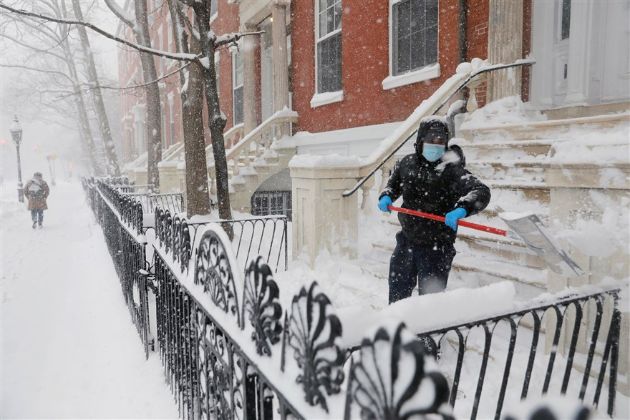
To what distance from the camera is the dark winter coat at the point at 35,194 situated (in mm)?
13688

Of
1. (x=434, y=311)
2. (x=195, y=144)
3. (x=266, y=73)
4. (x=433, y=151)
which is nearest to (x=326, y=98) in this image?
(x=195, y=144)

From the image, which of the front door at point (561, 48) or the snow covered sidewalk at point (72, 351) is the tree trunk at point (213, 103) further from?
the front door at point (561, 48)

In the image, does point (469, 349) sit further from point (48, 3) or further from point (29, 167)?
point (29, 167)

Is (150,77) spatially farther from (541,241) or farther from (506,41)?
(541,241)

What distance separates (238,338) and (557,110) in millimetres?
5939

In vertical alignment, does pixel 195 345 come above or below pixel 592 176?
below

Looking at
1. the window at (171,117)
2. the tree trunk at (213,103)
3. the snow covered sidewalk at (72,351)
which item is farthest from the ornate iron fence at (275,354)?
the window at (171,117)

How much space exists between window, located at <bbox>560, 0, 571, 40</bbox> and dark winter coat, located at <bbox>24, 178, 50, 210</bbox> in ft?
46.1

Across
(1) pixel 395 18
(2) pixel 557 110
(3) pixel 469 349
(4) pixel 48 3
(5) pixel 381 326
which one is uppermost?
(4) pixel 48 3

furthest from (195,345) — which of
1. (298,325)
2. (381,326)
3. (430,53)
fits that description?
(430,53)

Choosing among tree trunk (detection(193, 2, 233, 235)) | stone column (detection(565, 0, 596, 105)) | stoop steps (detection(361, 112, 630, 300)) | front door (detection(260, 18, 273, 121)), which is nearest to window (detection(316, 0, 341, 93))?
front door (detection(260, 18, 273, 121))

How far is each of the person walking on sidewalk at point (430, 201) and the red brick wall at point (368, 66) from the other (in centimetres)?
450

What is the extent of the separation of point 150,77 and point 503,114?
1188 centimetres

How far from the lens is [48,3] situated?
74.7 feet
